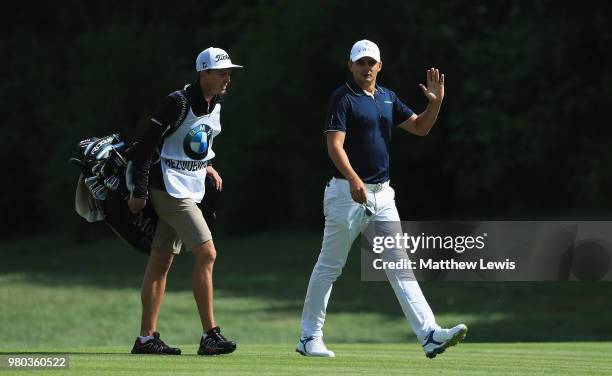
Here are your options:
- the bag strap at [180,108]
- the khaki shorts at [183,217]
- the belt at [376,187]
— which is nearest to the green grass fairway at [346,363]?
the khaki shorts at [183,217]

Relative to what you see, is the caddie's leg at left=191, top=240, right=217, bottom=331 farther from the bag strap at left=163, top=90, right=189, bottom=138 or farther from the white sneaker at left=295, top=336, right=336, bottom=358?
the bag strap at left=163, top=90, right=189, bottom=138

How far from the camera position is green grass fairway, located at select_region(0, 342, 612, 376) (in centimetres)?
866

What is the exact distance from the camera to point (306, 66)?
32.2 metres

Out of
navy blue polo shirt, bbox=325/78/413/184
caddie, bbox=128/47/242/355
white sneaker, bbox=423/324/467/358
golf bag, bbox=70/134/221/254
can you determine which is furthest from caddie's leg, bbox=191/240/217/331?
white sneaker, bbox=423/324/467/358

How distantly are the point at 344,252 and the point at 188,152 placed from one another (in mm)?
1252

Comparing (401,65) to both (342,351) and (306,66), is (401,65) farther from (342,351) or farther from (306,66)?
(342,351)

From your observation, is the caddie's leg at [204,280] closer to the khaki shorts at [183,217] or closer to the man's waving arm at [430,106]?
the khaki shorts at [183,217]

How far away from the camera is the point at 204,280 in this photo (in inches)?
380

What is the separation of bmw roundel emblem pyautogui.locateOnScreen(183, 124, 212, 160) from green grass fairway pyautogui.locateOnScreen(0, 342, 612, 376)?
1.37 meters

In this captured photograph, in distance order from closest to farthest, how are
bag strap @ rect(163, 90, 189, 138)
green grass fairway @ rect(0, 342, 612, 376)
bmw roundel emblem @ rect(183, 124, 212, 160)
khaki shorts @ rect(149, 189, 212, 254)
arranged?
1. green grass fairway @ rect(0, 342, 612, 376)
2. bag strap @ rect(163, 90, 189, 138)
3. bmw roundel emblem @ rect(183, 124, 212, 160)
4. khaki shorts @ rect(149, 189, 212, 254)

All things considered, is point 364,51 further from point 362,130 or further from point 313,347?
point 313,347

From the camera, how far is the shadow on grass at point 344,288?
19609mm

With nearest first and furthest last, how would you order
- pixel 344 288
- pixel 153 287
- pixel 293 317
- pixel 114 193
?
1. pixel 114 193
2. pixel 153 287
3. pixel 293 317
4. pixel 344 288

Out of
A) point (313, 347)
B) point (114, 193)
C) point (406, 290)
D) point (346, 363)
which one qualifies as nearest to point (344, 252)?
point (406, 290)
